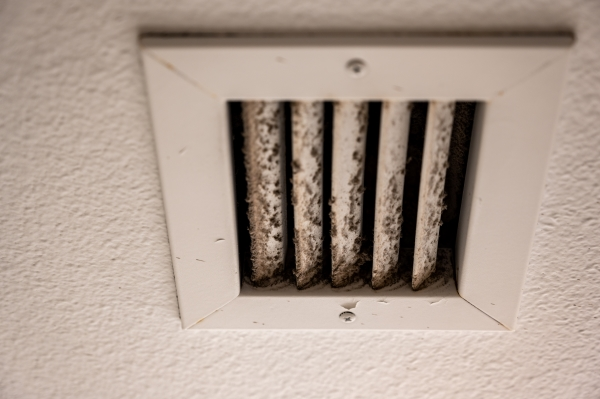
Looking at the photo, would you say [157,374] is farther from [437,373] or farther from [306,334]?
[437,373]

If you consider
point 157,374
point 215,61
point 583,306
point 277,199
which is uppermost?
point 215,61

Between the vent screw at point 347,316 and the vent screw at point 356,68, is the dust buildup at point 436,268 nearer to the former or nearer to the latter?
the vent screw at point 347,316

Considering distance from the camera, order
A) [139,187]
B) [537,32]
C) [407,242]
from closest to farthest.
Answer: [537,32] < [139,187] < [407,242]

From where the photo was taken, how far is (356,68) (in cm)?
45

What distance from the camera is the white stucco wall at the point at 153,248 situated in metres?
0.45

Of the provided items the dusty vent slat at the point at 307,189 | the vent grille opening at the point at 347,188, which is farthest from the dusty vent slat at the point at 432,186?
the dusty vent slat at the point at 307,189

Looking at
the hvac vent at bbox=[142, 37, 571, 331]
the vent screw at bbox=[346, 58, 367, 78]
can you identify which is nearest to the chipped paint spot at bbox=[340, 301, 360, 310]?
the hvac vent at bbox=[142, 37, 571, 331]

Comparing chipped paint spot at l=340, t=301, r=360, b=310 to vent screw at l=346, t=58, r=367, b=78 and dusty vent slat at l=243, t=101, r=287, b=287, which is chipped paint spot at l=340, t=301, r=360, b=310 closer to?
dusty vent slat at l=243, t=101, r=287, b=287

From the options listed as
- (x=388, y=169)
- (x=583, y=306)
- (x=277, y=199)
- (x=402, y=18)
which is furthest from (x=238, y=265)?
(x=583, y=306)

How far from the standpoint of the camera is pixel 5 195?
573 mm

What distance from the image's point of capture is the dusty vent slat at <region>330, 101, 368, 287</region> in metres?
0.49

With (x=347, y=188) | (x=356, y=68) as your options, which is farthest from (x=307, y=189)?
(x=356, y=68)

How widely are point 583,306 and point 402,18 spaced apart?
1.52 ft

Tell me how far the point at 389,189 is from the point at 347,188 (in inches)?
1.9
